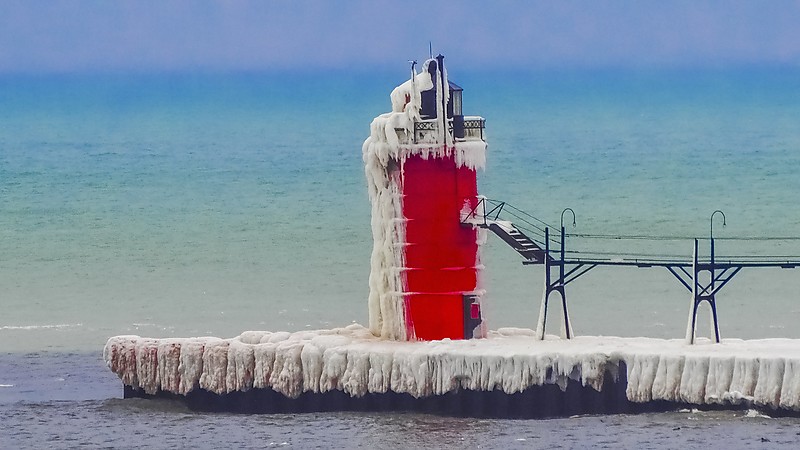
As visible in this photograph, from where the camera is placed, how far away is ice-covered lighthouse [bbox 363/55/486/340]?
2133 inches

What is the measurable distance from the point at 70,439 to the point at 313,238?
124 ft

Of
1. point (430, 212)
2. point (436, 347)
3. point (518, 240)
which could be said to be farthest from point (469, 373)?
point (430, 212)

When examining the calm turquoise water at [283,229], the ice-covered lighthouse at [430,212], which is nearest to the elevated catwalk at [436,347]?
the ice-covered lighthouse at [430,212]

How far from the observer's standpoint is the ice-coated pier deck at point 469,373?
2008 inches

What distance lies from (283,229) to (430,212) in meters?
39.6

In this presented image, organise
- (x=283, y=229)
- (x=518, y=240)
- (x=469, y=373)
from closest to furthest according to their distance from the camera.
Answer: (x=469, y=373), (x=518, y=240), (x=283, y=229)

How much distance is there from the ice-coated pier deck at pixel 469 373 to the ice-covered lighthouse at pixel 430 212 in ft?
2.96

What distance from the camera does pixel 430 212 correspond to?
5428cm

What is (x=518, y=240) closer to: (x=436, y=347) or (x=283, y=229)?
(x=436, y=347)

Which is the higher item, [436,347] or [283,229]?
[283,229]

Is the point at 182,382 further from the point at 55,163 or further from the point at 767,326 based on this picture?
the point at 55,163

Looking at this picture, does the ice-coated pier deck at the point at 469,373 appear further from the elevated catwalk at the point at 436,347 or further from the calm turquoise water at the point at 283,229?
the calm turquoise water at the point at 283,229

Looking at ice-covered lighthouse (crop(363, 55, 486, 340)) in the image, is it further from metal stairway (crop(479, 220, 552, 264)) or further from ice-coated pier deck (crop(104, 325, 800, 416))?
ice-coated pier deck (crop(104, 325, 800, 416))

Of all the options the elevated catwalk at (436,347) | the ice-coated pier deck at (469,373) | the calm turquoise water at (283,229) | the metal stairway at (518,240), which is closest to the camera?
the ice-coated pier deck at (469,373)
